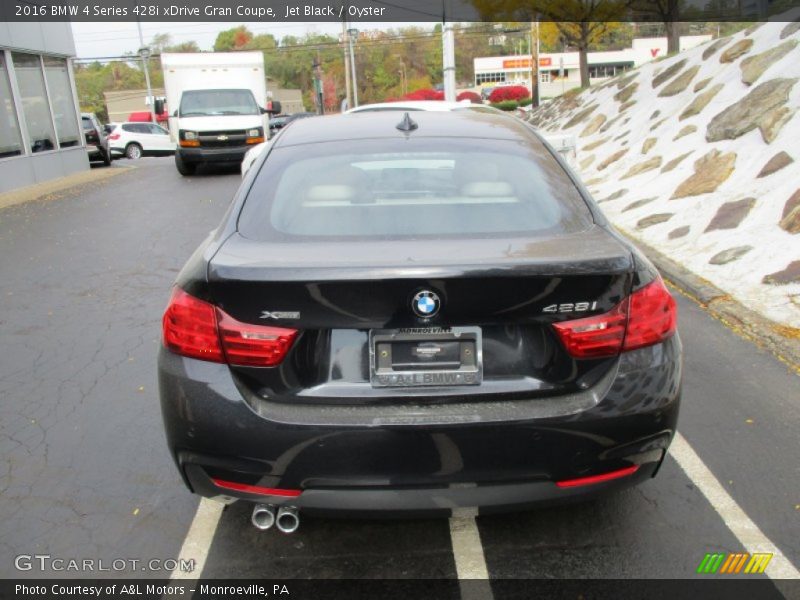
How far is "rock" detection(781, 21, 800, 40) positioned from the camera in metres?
10.8

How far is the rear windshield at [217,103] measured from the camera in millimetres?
17500

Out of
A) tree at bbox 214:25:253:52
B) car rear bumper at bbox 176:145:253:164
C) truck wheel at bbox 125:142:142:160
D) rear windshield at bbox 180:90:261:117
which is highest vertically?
tree at bbox 214:25:253:52

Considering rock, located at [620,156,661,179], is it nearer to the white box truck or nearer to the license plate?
the license plate

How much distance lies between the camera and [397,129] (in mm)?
3594

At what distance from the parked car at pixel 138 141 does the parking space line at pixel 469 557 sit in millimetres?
29537

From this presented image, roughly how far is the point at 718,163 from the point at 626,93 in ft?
23.4

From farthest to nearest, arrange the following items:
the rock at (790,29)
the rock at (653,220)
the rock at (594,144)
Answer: the rock at (594,144)
the rock at (790,29)
the rock at (653,220)

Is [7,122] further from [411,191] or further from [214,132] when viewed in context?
[411,191]

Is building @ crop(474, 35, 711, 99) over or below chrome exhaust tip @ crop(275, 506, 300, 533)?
over

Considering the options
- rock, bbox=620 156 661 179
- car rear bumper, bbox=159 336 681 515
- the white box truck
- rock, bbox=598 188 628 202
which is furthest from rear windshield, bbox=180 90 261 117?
car rear bumper, bbox=159 336 681 515

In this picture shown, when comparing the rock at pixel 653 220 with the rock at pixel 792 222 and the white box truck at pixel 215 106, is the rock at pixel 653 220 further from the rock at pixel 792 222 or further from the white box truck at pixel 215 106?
the white box truck at pixel 215 106

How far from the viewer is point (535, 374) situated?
2.46 metres

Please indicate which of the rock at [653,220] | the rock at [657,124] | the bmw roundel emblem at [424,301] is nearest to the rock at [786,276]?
the rock at [653,220]

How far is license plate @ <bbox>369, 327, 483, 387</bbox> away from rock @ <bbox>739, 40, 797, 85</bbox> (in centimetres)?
983
